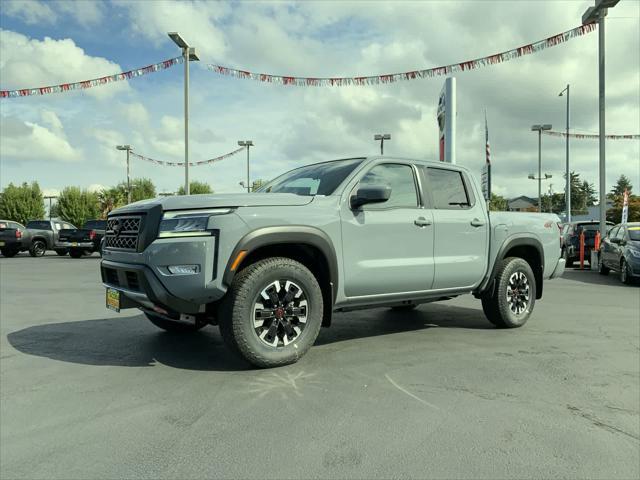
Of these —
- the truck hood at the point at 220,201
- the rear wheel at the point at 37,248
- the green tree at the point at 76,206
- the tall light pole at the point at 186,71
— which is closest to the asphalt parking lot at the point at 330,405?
the truck hood at the point at 220,201

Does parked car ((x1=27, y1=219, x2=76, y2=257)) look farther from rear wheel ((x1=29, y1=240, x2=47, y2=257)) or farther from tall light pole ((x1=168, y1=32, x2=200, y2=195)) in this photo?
tall light pole ((x1=168, y1=32, x2=200, y2=195))

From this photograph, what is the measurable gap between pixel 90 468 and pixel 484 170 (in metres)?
14.2

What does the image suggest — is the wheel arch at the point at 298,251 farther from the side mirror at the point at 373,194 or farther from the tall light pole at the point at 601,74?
the tall light pole at the point at 601,74

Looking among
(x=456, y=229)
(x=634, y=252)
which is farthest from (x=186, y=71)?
(x=456, y=229)

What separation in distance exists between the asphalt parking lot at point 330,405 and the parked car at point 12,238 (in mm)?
18944

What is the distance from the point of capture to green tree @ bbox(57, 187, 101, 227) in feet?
209

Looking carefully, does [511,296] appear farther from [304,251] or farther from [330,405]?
[330,405]

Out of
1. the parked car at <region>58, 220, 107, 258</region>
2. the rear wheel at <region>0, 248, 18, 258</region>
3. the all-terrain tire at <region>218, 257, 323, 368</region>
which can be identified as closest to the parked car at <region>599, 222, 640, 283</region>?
the all-terrain tire at <region>218, 257, 323, 368</region>

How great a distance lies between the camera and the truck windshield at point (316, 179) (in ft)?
15.8

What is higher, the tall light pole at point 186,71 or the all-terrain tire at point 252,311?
the tall light pole at point 186,71

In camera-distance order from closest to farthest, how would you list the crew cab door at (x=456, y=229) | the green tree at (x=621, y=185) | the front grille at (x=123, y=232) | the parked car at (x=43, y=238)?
1. the front grille at (x=123, y=232)
2. the crew cab door at (x=456, y=229)
3. the parked car at (x=43, y=238)
4. the green tree at (x=621, y=185)

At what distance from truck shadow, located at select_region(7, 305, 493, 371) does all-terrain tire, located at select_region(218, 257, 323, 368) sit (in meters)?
0.27

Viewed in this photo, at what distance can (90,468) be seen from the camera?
8.55 ft

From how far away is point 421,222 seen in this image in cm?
508
